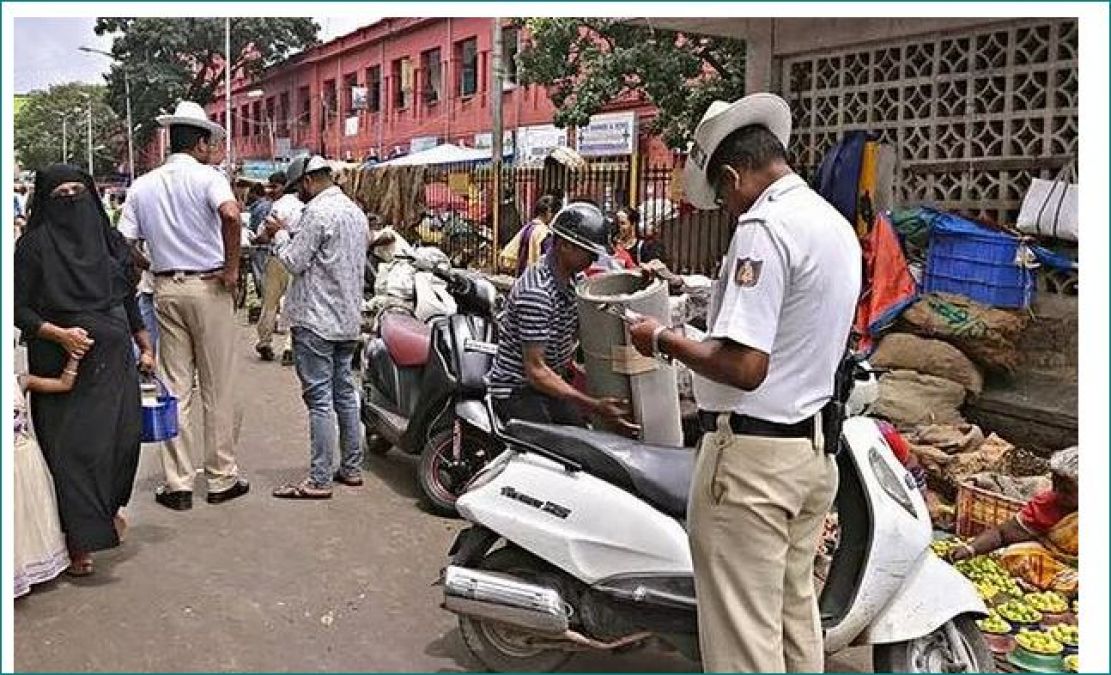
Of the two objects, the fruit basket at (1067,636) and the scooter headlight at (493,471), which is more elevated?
the scooter headlight at (493,471)

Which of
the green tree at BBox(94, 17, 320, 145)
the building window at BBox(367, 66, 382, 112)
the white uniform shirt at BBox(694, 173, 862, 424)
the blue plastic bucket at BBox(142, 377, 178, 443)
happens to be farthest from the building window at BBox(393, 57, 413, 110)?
the white uniform shirt at BBox(694, 173, 862, 424)

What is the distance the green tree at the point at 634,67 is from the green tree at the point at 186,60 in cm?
927

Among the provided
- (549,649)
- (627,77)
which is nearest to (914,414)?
(549,649)

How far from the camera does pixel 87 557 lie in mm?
4336

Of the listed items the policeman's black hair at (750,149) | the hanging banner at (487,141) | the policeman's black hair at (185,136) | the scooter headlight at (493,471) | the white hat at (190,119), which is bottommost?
the scooter headlight at (493,471)

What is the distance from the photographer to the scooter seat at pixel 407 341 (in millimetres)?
5781

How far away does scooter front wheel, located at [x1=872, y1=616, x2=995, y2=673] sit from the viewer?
10.5 ft

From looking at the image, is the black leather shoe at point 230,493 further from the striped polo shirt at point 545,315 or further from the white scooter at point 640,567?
the white scooter at point 640,567

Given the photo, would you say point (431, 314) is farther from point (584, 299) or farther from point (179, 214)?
point (584, 299)

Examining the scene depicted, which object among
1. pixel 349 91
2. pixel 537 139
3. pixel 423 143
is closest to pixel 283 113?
pixel 349 91

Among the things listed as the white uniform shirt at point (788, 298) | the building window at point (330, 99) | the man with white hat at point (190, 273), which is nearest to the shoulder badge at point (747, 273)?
the white uniform shirt at point (788, 298)

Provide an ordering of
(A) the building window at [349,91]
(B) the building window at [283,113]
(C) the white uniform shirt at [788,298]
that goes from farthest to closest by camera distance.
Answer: (B) the building window at [283,113], (A) the building window at [349,91], (C) the white uniform shirt at [788,298]

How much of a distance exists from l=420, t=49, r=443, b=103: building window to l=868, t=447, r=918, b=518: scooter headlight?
22318 millimetres

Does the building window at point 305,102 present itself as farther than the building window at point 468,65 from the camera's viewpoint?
Yes
